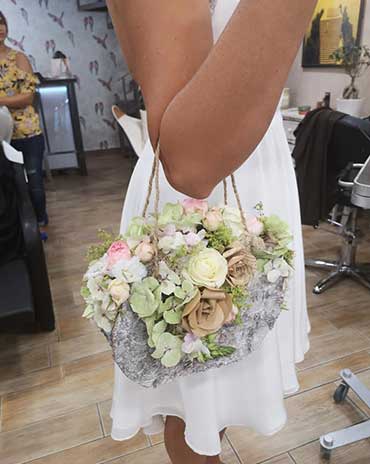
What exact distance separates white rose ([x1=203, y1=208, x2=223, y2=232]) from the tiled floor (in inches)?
43.5

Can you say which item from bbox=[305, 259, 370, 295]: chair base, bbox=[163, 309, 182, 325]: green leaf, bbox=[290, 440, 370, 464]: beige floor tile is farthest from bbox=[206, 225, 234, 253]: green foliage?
bbox=[305, 259, 370, 295]: chair base

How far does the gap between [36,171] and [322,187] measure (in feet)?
6.86

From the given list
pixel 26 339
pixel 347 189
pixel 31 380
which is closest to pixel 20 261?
pixel 26 339

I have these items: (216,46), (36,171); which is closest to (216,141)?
(216,46)

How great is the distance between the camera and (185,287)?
50cm

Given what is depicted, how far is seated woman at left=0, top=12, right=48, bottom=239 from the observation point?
2.72 meters

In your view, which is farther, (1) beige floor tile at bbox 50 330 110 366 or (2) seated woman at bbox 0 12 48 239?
(2) seated woman at bbox 0 12 48 239

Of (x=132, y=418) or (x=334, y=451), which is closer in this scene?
(x=132, y=418)

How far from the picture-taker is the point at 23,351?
1.89 metres

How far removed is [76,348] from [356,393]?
4.12 feet

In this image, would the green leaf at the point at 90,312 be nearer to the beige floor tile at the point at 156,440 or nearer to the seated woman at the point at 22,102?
the beige floor tile at the point at 156,440

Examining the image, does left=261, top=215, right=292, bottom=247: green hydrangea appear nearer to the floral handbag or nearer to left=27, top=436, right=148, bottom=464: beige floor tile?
the floral handbag

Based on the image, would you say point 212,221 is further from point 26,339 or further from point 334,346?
point 26,339

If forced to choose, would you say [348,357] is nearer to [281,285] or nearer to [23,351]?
[281,285]
